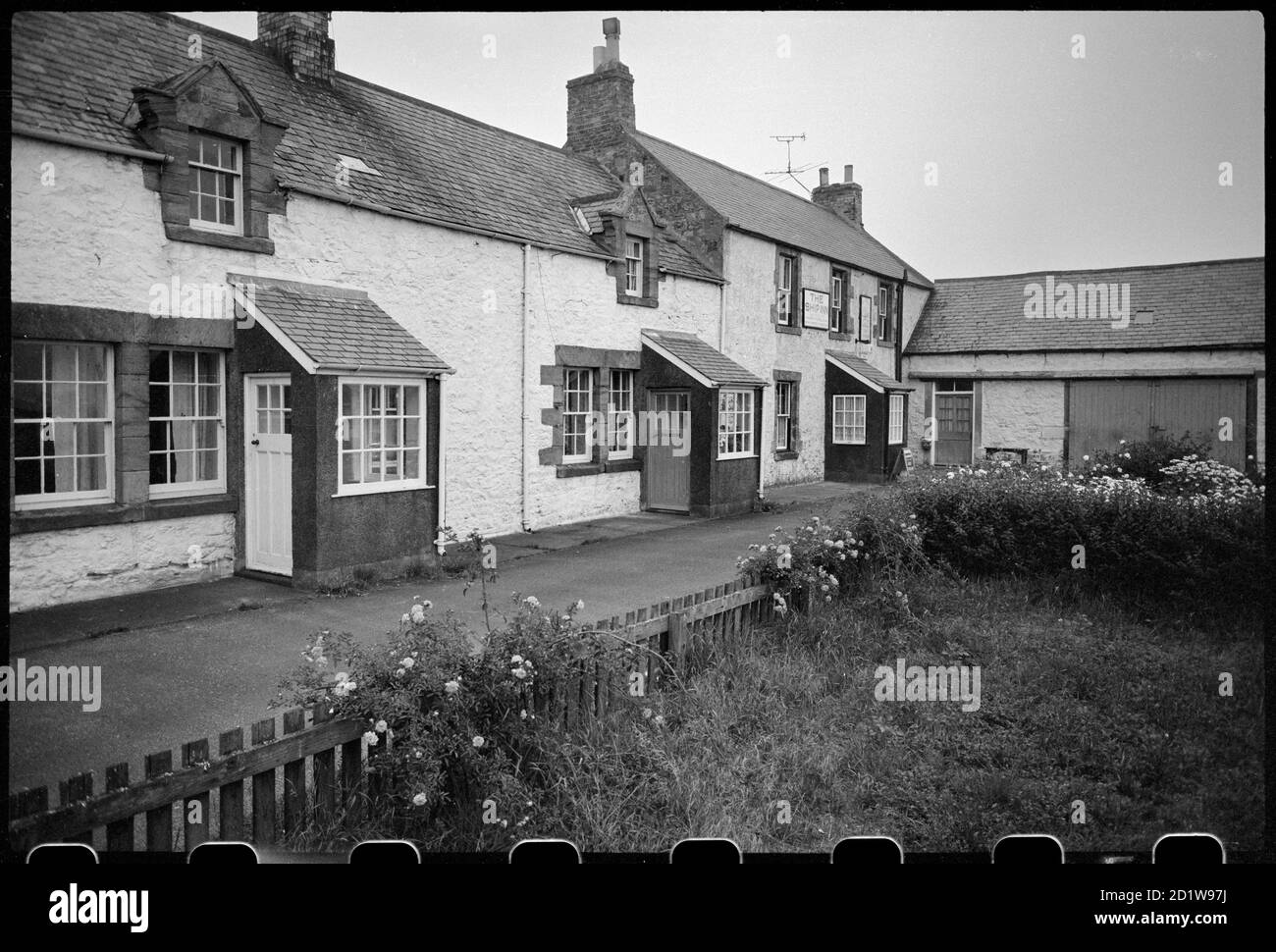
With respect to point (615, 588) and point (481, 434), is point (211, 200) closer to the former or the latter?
point (481, 434)

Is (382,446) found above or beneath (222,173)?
beneath

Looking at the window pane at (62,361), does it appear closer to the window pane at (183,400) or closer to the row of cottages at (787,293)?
the window pane at (183,400)

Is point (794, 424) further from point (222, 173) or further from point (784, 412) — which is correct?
point (222, 173)

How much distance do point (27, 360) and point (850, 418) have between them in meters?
17.8

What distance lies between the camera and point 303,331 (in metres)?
9.81

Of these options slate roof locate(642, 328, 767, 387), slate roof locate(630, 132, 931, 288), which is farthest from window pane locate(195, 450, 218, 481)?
slate roof locate(630, 132, 931, 288)

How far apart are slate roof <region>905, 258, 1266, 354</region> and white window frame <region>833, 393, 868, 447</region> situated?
16.0 feet

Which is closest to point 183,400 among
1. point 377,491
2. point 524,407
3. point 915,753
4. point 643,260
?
point 377,491

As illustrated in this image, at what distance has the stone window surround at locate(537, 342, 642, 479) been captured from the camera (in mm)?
14305

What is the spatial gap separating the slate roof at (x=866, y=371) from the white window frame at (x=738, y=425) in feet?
20.4

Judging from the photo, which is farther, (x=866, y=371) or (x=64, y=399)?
(x=866, y=371)

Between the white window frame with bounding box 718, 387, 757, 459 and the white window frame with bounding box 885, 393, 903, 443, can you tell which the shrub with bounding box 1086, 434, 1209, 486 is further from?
the white window frame with bounding box 885, 393, 903, 443

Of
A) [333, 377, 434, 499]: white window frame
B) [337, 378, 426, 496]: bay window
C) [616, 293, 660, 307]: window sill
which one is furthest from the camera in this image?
[616, 293, 660, 307]: window sill

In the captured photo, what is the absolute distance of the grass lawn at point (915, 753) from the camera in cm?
432
